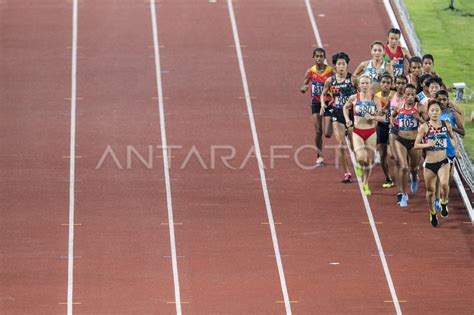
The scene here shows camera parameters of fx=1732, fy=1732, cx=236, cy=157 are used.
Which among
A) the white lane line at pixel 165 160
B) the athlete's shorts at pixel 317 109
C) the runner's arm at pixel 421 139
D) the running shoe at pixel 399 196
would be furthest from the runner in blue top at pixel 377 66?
the white lane line at pixel 165 160

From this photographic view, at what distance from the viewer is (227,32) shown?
32062 mm

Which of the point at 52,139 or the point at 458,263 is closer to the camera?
the point at 458,263

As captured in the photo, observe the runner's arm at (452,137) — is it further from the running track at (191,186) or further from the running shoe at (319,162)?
the running shoe at (319,162)

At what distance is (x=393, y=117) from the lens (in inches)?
990

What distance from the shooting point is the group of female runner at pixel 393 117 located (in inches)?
965

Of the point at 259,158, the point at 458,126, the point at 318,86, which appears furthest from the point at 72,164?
the point at 458,126

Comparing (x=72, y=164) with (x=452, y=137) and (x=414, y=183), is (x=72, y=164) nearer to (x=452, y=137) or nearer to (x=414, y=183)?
(x=414, y=183)

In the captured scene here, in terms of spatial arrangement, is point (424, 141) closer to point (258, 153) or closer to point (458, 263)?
point (458, 263)

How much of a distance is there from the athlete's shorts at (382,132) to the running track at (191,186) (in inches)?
30.5

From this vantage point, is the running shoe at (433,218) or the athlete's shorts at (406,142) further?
the athlete's shorts at (406,142)

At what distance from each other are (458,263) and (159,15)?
34.6 ft

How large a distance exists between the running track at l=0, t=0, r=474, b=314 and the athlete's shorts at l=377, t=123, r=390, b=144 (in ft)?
2.54

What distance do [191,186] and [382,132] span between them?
9.85 ft

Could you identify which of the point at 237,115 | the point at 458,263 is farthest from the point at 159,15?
the point at 458,263
